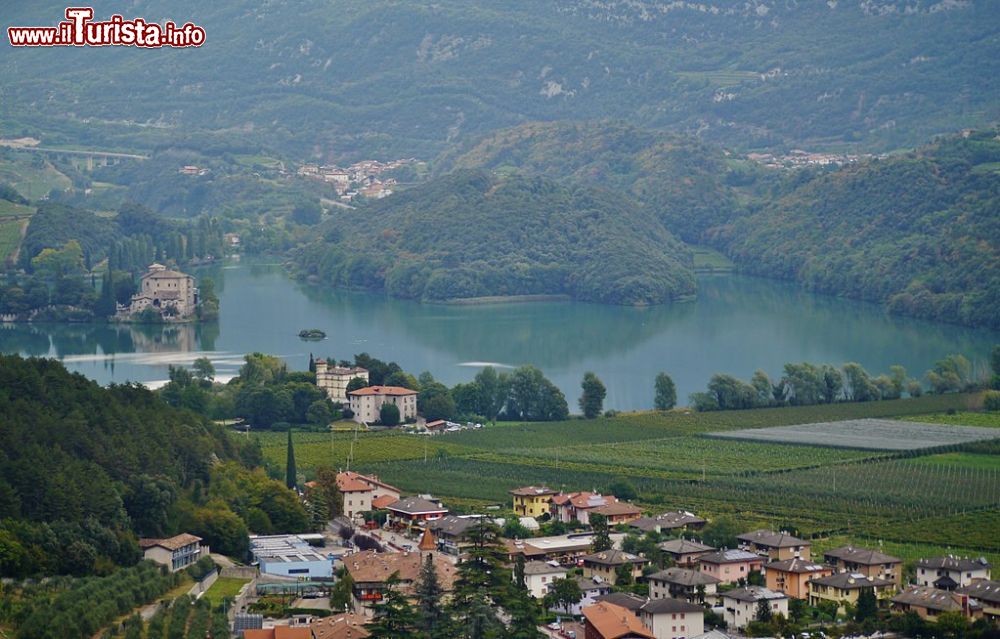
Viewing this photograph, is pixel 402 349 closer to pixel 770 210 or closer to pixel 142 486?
pixel 142 486

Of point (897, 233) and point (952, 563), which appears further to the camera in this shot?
point (897, 233)

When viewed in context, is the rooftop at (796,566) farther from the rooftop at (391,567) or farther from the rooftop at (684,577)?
the rooftop at (391,567)

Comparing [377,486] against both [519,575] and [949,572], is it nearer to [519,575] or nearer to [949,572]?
[519,575]

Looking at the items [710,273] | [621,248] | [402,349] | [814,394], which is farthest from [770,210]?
[814,394]

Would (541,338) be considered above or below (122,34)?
below

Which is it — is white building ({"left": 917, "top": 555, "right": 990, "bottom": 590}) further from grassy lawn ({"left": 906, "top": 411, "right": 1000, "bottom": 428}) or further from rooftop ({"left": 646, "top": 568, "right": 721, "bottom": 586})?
grassy lawn ({"left": 906, "top": 411, "right": 1000, "bottom": 428})

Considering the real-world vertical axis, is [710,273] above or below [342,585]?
above

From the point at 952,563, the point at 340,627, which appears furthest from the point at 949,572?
the point at 340,627
